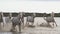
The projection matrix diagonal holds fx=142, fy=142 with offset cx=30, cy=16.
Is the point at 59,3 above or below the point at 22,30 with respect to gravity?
above

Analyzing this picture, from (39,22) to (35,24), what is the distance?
0.07 metres

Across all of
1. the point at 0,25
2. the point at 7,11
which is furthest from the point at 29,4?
the point at 0,25

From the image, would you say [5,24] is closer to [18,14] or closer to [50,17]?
[18,14]

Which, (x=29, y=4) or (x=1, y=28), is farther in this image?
(x=29, y=4)

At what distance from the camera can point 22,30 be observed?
2002 mm

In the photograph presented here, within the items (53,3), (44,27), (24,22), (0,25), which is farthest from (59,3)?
(0,25)

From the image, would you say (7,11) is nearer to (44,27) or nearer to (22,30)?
(22,30)

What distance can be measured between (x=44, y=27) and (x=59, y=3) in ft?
1.71

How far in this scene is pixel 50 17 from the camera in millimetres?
2062

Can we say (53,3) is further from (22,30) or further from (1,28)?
(1,28)

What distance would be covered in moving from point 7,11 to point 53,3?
0.75 m

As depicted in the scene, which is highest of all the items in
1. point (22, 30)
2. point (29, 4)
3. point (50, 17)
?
point (29, 4)

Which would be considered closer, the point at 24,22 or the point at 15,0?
the point at 24,22

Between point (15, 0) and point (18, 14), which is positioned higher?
point (15, 0)
